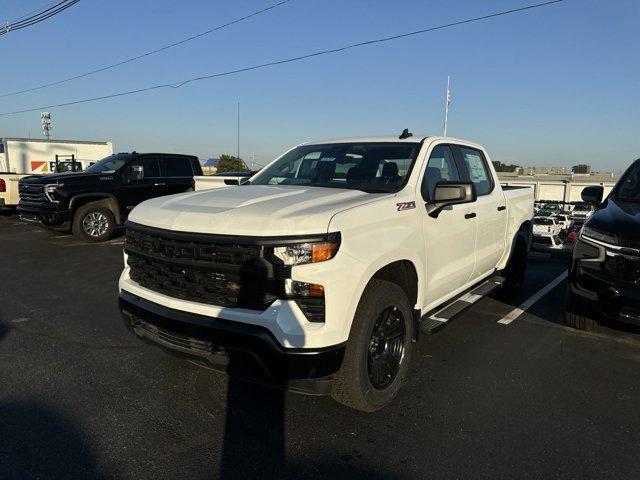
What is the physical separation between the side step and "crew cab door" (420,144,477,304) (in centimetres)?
12

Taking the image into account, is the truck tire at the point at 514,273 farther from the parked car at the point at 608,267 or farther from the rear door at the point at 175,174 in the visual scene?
the rear door at the point at 175,174

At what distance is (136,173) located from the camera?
32.7ft

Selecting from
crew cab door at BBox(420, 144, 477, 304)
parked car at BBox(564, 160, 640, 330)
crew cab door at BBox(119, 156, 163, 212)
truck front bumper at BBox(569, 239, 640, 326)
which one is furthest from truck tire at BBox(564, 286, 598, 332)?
crew cab door at BBox(119, 156, 163, 212)

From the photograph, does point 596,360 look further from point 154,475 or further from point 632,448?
point 154,475

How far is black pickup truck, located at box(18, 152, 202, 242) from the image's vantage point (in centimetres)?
943

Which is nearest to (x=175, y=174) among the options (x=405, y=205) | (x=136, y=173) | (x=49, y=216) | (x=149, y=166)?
(x=149, y=166)

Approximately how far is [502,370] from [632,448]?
116cm

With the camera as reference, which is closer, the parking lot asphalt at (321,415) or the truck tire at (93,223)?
the parking lot asphalt at (321,415)

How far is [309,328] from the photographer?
2.58 meters

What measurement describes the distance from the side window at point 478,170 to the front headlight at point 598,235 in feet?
3.30

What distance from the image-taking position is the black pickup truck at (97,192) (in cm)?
943

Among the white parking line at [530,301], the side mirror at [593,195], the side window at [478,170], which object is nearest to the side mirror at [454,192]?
the side window at [478,170]

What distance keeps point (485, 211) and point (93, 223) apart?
8.27 meters

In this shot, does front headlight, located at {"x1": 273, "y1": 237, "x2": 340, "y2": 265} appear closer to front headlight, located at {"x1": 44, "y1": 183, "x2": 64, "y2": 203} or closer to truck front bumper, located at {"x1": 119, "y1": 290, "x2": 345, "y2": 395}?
truck front bumper, located at {"x1": 119, "y1": 290, "x2": 345, "y2": 395}
